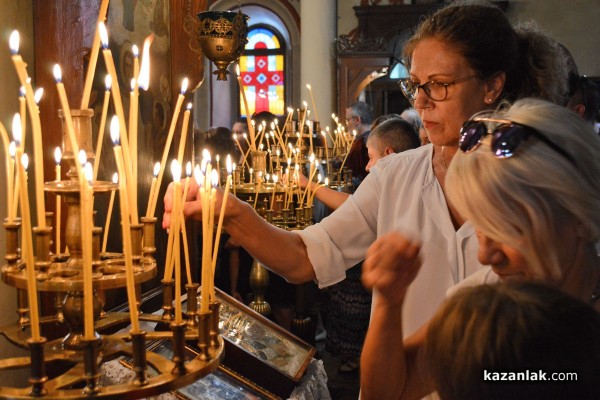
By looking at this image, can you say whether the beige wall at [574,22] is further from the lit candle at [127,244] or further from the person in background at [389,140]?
the lit candle at [127,244]

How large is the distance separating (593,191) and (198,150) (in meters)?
4.76

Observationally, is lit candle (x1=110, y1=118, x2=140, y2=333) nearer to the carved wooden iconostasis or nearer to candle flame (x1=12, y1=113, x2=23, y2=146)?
candle flame (x1=12, y1=113, x2=23, y2=146)

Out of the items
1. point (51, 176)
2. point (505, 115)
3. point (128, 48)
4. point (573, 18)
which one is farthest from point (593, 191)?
point (573, 18)

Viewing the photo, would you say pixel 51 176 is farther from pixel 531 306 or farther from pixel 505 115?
pixel 531 306

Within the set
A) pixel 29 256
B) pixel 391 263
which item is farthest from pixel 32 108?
pixel 391 263

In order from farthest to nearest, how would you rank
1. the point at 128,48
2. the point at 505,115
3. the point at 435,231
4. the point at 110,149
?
the point at 128,48 → the point at 110,149 → the point at 435,231 → the point at 505,115

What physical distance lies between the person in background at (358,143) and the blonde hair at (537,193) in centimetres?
393

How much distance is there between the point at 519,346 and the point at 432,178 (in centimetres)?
113

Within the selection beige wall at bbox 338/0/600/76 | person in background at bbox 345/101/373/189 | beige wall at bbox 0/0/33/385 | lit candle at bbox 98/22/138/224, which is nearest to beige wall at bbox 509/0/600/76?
beige wall at bbox 338/0/600/76

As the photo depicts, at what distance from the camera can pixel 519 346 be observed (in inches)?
33.3

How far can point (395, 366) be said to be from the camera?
1.40 metres

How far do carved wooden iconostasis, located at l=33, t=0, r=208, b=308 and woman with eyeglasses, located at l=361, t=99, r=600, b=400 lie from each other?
1163 millimetres

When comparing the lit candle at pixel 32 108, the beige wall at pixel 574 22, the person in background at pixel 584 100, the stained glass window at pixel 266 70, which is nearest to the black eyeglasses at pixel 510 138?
the lit candle at pixel 32 108

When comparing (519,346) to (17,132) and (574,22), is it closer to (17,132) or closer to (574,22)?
(17,132)
